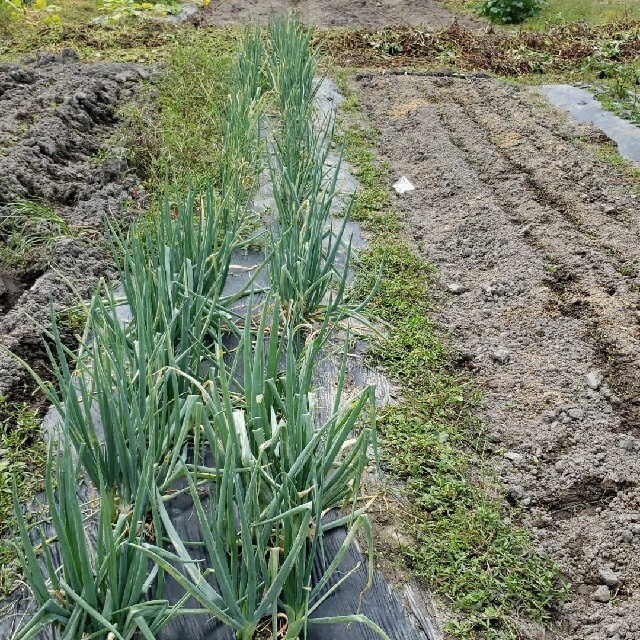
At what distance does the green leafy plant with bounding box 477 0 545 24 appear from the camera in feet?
26.2

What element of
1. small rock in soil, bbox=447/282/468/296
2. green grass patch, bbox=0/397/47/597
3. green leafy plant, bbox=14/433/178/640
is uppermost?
green leafy plant, bbox=14/433/178/640

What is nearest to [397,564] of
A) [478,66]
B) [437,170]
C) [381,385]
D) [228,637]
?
[228,637]

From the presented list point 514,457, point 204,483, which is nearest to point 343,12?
point 514,457

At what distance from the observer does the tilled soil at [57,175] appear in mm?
2605

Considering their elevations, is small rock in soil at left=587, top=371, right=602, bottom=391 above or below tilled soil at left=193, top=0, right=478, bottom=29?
above

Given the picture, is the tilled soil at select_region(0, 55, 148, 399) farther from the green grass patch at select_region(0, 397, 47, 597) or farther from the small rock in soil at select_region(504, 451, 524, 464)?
the small rock in soil at select_region(504, 451, 524, 464)

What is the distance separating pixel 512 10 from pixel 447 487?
24.3ft

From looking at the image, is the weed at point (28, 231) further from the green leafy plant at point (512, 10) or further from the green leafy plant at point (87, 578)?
the green leafy plant at point (512, 10)

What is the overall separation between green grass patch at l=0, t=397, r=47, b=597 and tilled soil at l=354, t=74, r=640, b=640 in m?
1.32

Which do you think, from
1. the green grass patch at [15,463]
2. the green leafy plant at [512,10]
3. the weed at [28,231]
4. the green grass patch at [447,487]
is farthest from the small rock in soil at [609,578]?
the green leafy plant at [512,10]

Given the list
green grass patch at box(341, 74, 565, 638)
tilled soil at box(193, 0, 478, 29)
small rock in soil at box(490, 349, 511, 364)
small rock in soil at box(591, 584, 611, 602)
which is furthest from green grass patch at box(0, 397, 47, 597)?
tilled soil at box(193, 0, 478, 29)

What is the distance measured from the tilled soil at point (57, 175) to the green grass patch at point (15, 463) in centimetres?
12

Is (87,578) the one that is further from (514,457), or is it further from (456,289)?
(456,289)

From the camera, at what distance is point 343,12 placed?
8523mm
